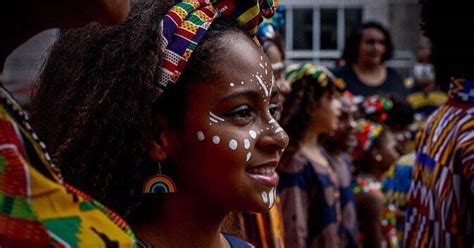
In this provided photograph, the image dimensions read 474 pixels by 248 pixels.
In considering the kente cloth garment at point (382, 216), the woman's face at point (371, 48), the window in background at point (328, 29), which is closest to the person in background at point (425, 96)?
the woman's face at point (371, 48)

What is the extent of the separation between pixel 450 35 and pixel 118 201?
214 centimetres

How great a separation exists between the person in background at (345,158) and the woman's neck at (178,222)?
10.7 feet

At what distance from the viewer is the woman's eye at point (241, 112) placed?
2.37 metres

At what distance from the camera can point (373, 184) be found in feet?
24.1

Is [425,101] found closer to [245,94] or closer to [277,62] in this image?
[277,62]

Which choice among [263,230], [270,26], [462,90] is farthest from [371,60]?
[263,230]

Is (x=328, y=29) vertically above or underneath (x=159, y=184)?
underneath

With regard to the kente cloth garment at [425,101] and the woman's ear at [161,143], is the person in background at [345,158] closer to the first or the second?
the kente cloth garment at [425,101]

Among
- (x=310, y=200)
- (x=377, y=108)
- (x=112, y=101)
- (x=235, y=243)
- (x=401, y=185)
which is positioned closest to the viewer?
(x=112, y=101)

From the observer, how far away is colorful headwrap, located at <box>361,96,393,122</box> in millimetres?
7918

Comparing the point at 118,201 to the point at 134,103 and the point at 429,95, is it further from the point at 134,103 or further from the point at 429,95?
the point at 429,95

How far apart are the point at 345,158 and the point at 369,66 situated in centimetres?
249

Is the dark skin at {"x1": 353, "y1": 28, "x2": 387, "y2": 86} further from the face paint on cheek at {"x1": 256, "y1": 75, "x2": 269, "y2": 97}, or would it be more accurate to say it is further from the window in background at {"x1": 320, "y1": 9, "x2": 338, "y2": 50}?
the face paint on cheek at {"x1": 256, "y1": 75, "x2": 269, "y2": 97}

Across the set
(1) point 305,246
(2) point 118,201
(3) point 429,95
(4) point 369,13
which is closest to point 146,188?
(2) point 118,201
